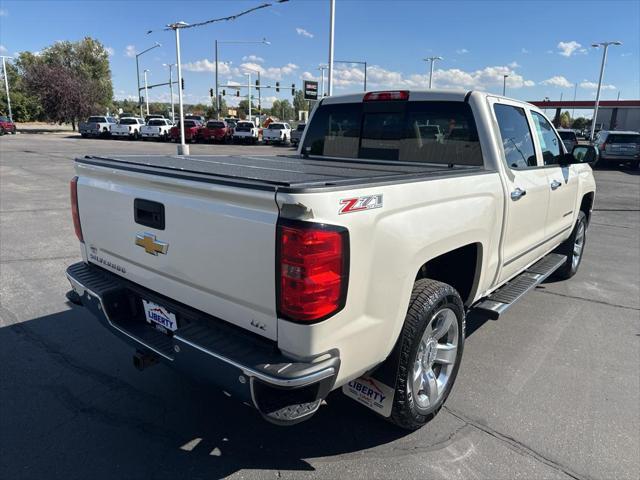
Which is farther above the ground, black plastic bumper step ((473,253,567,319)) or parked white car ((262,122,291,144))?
parked white car ((262,122,291,144))

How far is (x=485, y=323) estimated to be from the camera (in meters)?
4.65

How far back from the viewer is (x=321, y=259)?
203 cm

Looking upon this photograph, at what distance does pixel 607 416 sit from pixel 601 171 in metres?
23.8

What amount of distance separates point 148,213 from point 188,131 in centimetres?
3734

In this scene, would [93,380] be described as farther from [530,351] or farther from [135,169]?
[530,351]

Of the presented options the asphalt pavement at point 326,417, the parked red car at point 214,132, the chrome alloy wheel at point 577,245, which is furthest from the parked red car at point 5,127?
the chrome alloy wheel at point 577,245

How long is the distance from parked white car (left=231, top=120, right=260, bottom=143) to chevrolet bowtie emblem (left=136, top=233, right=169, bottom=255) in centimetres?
3643

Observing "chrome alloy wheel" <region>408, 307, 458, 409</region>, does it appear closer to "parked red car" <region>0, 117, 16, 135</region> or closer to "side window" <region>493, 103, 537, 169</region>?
"side window" <region>493, 103, 537, 169</region>

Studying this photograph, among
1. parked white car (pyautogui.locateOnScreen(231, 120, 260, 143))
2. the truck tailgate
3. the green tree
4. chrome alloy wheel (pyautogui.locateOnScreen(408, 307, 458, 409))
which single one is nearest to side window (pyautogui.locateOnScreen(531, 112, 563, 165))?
chrome alloy wheel (pyautogui.locateOnScreen(408, 307, 458, 409))

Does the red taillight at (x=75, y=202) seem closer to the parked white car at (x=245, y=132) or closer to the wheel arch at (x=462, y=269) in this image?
the wheel arch at (x=462, y=269)

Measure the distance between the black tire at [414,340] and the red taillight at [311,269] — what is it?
2.24 ft

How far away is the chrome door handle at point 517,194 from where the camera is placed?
3596 millimetres

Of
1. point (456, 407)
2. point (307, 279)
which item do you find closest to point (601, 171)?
point (456, 407)

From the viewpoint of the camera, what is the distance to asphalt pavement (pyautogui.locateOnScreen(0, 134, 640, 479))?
268cm
